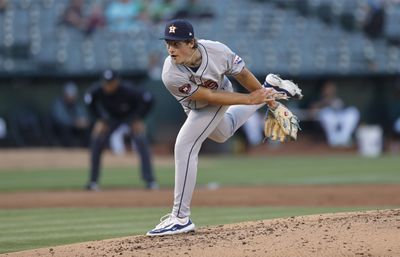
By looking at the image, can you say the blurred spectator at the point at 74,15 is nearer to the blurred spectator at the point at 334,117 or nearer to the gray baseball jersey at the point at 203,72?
the blurred spectator at the point at 334,117

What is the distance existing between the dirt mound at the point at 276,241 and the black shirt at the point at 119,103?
6621 millimetres

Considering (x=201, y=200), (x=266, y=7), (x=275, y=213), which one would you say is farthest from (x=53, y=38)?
(x=275, y=213)

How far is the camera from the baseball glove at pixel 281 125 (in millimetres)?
7414

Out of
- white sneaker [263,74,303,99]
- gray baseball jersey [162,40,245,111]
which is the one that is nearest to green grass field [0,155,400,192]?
white sneaker [263,74,303,99]

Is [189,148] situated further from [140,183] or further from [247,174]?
[247,174]

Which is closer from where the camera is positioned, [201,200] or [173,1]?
[201,200]

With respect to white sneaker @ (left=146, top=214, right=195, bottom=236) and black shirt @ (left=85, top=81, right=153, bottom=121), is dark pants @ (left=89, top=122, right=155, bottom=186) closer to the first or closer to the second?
black shirt @ (left=85, top=81, right=153, bottom=121)

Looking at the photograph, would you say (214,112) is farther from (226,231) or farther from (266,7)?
(266,7)

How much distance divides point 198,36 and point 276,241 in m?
14.9

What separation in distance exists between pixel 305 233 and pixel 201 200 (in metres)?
5.38

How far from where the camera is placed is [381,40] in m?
23.0

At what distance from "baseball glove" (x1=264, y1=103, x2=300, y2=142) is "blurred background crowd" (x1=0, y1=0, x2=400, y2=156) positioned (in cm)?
1308

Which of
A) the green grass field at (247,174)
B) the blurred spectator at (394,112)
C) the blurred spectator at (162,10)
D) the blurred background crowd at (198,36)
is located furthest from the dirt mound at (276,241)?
the blurred spectator at (394,112)

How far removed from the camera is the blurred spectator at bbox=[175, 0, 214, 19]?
2152 centimetres
